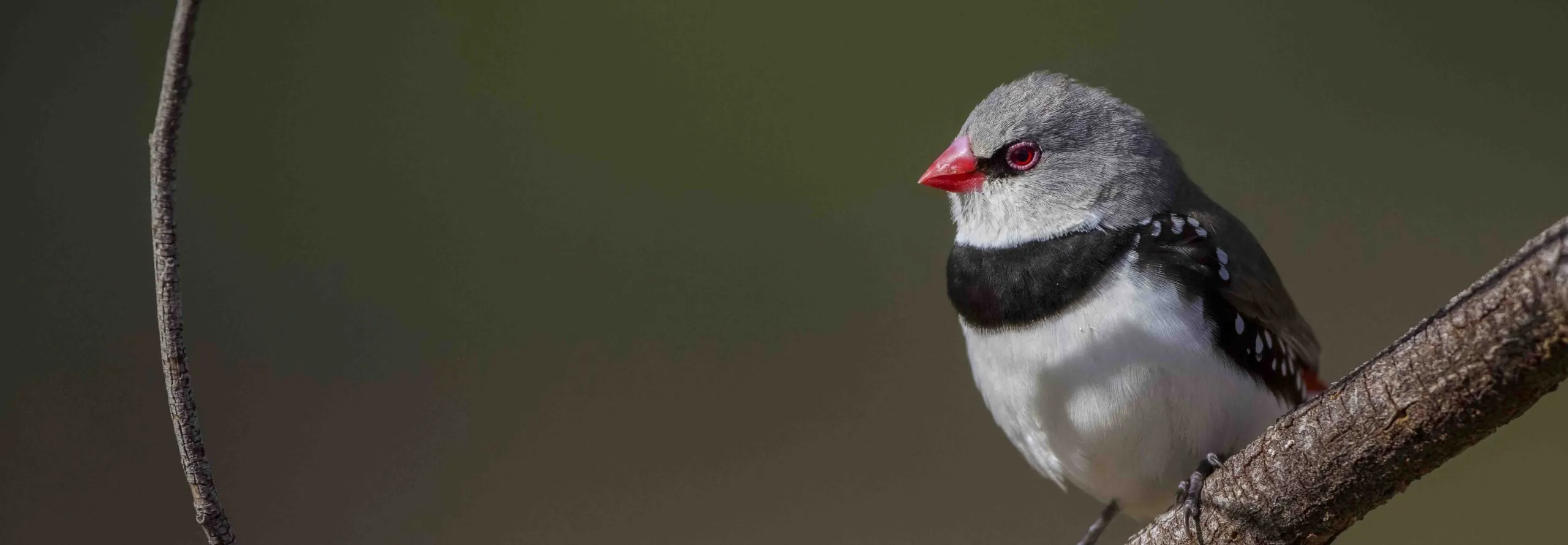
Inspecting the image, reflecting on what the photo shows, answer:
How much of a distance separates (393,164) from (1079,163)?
254 cm

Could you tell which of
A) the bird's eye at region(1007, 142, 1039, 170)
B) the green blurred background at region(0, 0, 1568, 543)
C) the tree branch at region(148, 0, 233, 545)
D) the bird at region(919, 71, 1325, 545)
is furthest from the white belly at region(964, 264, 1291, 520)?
the green blurred background at region(0, 0, 1568, 543)

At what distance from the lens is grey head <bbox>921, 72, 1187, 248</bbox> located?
1.87 metres

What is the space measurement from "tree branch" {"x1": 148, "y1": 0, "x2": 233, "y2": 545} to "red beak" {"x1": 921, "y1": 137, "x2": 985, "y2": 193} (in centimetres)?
122

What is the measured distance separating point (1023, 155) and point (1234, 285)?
1.28 ft

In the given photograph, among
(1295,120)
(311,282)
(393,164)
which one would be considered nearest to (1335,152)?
(1295,120)

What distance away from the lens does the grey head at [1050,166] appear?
1872 mm

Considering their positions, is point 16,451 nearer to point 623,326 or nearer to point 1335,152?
point 623,326

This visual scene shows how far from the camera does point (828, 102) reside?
12.7 feet

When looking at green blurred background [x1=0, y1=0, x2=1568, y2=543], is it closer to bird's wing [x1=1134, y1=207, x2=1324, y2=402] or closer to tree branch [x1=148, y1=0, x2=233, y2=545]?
bird's wing [x1=1134, y1=207, x2=1324, y2=402]

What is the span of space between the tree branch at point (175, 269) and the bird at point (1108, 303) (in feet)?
3.66

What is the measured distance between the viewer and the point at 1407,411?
1210mm

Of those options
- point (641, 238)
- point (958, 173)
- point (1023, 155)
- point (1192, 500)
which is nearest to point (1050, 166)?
point (1023, 155)

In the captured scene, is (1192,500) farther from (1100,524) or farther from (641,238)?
(641,238)

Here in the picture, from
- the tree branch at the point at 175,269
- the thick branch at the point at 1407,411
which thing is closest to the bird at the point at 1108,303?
the thick branch at the point at 1407,411
